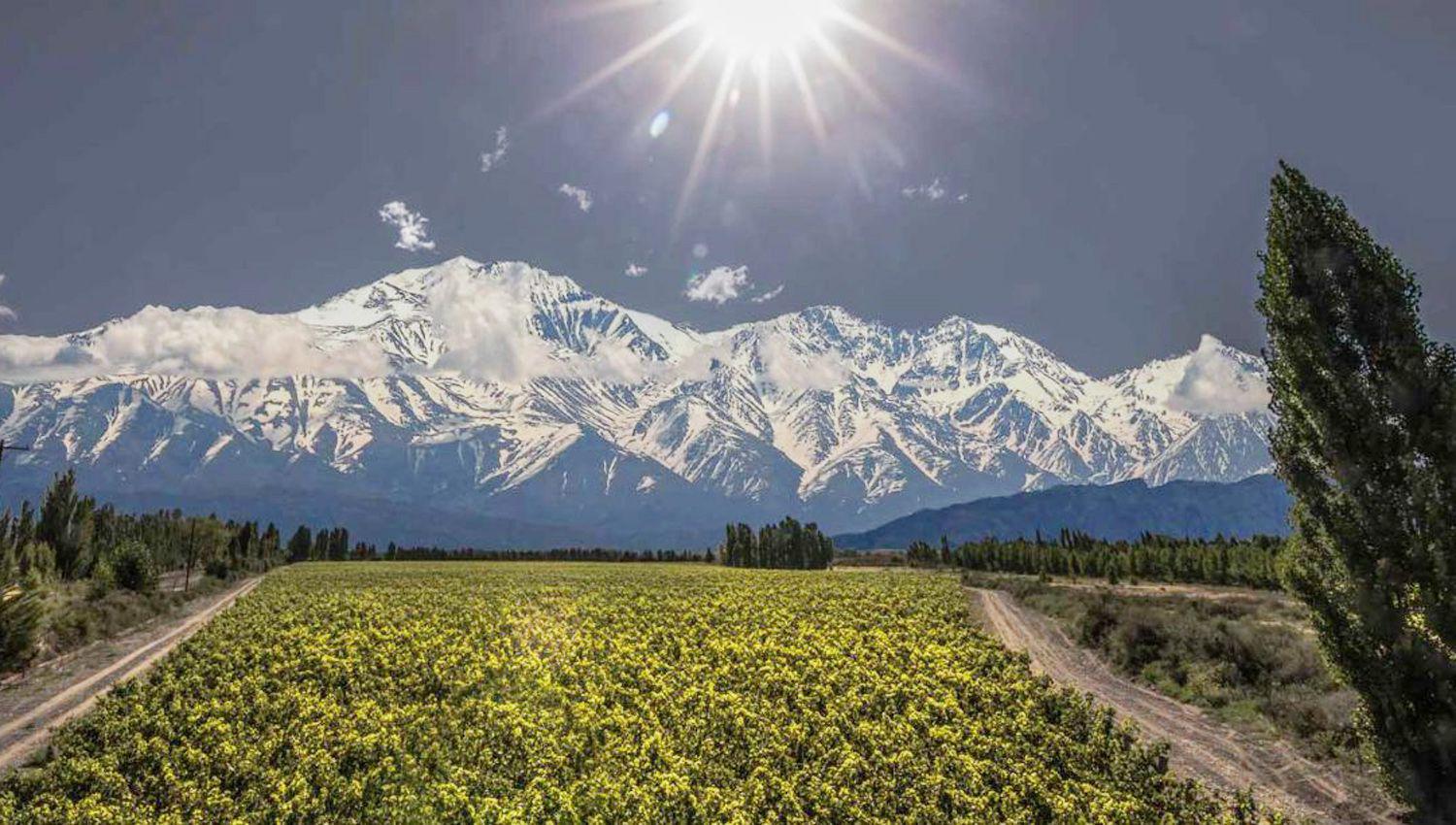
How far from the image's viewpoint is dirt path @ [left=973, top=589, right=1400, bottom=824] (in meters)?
19.4

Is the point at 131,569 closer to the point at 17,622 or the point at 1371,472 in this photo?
the point at 17,622

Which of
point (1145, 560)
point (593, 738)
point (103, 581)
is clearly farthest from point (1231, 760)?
point (1145, 560)

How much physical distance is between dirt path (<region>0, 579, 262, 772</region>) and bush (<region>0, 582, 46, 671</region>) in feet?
4.11

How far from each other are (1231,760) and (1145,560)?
12249 cm

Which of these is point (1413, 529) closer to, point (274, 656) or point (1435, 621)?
point (1435, 621)

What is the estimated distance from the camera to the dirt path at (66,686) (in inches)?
960

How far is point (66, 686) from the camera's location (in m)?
32.3

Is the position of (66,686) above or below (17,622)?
below

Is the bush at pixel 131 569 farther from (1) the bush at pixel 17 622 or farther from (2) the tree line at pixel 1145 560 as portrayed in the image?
(2) the tree line at pixel 1145 560

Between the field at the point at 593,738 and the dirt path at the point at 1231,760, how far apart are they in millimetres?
2162

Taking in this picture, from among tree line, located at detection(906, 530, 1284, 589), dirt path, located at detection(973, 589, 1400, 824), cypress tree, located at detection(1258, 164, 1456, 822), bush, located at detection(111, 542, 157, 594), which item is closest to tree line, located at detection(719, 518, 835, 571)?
tree line, located at detection(906, 530, 1284, 589)

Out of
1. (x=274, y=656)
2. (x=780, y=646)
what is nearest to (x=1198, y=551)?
(x=780, y=646)

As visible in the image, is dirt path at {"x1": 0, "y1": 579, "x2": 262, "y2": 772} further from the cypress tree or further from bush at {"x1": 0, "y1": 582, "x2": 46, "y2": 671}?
the cypress tree

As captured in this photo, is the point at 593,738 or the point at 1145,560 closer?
the point at 593,738
